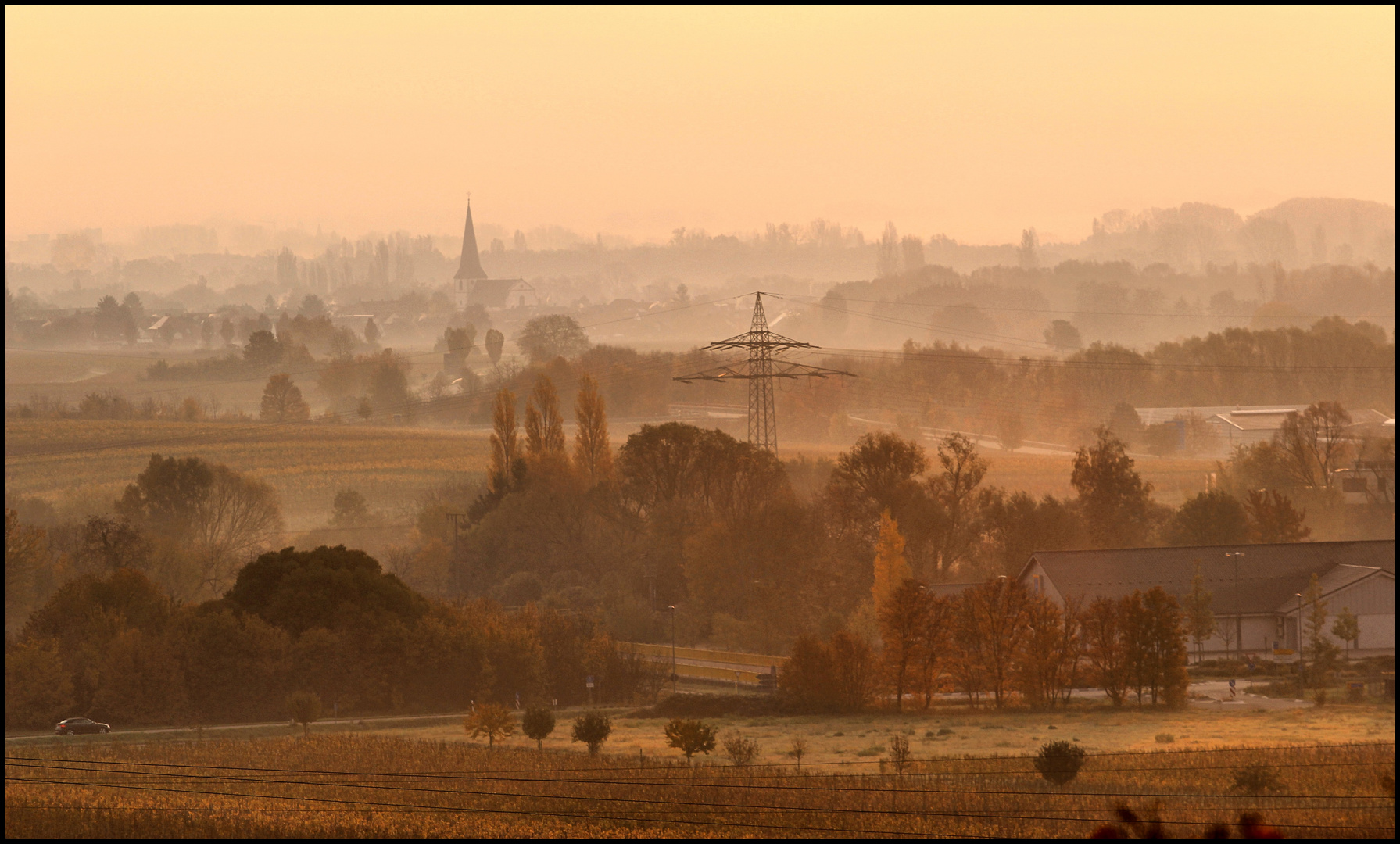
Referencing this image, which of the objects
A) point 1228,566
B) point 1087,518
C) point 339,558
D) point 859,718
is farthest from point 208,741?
point 1087,518

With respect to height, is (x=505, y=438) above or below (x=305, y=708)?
above

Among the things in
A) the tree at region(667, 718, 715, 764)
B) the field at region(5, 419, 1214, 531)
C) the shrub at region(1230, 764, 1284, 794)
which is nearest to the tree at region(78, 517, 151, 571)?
the field at region(5, 419, 1214, 531)

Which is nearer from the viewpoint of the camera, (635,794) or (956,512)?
(635,794)

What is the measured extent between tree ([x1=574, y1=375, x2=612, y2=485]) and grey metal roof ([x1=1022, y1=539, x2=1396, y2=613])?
30007 millimetres

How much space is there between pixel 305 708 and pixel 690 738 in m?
15.7

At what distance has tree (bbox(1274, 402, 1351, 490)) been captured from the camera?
97062mm

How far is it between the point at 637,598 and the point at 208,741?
96.2 ft

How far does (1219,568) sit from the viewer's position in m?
66.5

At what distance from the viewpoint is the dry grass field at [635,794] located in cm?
3494

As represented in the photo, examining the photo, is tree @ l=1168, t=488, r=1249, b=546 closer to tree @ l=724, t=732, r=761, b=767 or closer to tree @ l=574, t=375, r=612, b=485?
tree @ l=574, t=375, r=612, b=485

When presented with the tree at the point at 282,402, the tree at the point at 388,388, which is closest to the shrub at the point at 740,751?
the tree at the point at 282,402

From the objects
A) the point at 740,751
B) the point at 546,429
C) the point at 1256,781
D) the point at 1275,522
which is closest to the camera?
the point at 1256,781

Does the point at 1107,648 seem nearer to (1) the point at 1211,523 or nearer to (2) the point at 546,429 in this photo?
(1) the point at 1211,523

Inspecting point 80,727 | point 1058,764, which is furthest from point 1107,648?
point 80,727
